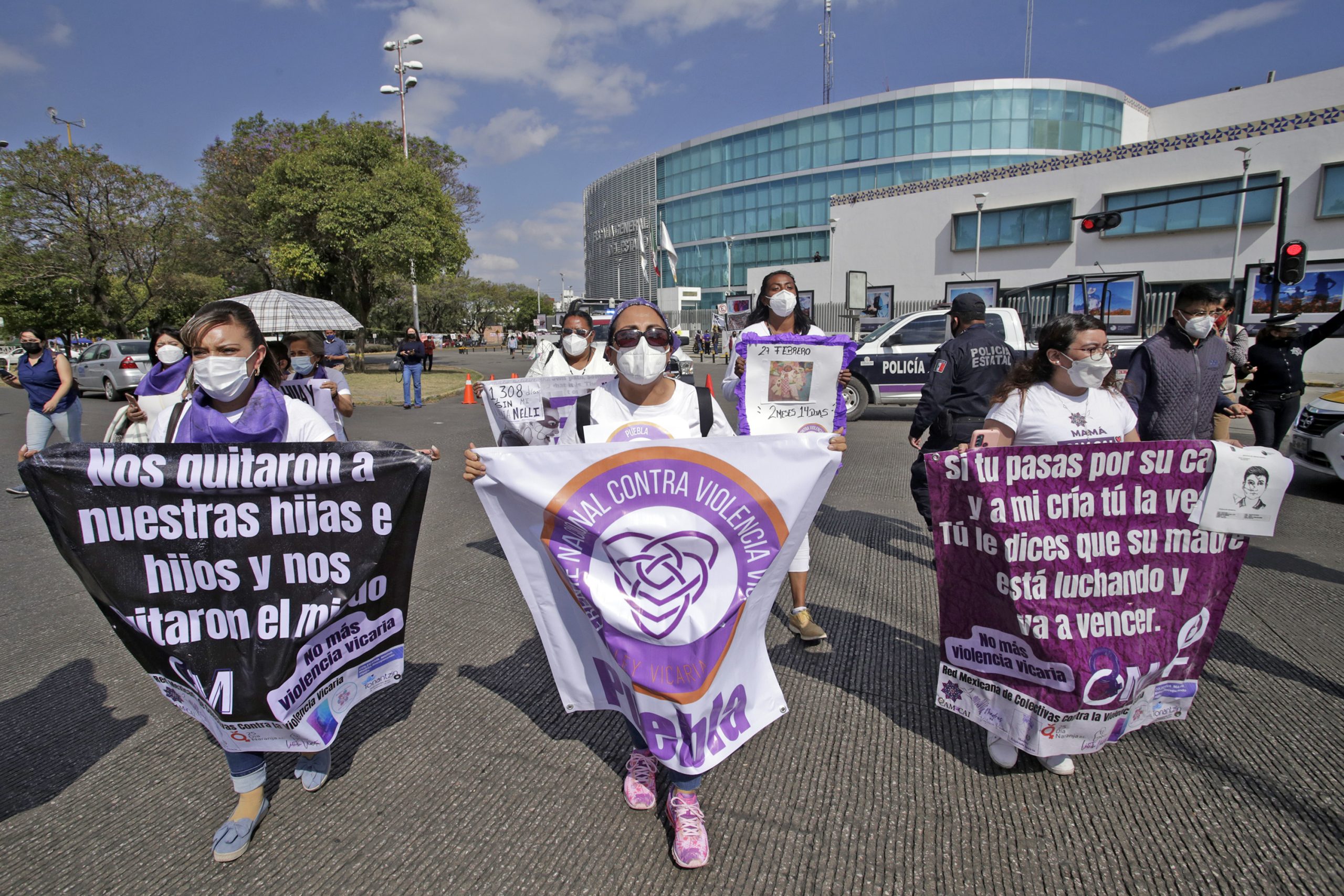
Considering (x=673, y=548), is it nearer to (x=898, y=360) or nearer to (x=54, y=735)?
(x=54, y=735)

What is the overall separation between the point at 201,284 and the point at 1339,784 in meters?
40.1

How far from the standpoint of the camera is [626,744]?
307cm

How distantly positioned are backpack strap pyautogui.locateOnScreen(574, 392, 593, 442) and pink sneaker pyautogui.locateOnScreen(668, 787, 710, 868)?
135cm

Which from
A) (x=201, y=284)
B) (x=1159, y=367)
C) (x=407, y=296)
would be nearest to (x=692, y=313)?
(x=407, y=296)

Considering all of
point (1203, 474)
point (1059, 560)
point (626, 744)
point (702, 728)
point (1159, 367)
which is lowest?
point (626, 744)

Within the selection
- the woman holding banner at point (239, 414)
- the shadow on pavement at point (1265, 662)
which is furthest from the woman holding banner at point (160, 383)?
the shadow on pavement at point (1265, 662)

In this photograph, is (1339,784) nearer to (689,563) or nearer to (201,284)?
(689,563)

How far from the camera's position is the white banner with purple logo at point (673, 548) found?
7.52 feet

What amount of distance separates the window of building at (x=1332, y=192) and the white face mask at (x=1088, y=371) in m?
27.9

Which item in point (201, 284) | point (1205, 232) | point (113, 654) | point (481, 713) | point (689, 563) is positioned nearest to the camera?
Answer: point (689, 563)

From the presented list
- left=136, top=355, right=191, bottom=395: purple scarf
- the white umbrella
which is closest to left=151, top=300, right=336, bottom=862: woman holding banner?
left=136, top=355, right=191, bottom=395: purple scarf

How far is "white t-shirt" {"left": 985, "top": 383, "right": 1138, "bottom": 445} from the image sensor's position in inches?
122

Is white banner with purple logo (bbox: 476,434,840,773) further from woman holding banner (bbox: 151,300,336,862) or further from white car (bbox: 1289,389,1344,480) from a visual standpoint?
white car (bbox: 1289,389,1344,480)

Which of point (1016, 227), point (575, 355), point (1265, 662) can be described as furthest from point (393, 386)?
point (1016, 227)
